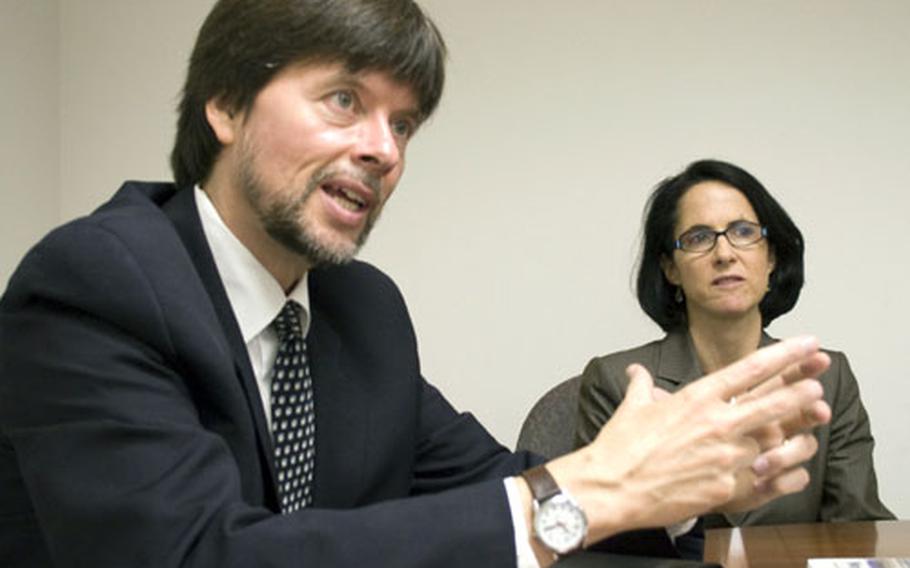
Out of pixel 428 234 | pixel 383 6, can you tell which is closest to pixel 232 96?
pixel 383 6

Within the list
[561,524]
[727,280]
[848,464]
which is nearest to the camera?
[561,524]

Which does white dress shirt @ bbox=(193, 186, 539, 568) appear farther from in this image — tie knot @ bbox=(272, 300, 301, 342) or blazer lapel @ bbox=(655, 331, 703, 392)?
blazer lapel @ bbox=(655, 331, 703, 392)

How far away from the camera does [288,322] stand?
1.27 meters

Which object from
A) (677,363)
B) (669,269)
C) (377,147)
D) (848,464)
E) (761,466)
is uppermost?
(377,147)

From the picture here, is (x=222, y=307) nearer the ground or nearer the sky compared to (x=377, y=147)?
nearer the ground

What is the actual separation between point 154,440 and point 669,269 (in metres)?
1.87

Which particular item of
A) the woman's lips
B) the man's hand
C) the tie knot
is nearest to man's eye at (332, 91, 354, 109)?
the tie knot

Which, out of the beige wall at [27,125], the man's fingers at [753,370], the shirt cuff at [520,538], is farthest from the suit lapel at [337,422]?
the beige wall at [27,125]

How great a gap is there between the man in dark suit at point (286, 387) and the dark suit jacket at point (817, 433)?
83 cm

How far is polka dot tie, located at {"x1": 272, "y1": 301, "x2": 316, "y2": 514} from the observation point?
117 centimetres

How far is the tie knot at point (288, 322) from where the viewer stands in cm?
126

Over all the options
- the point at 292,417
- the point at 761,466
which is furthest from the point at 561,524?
the point at 292,417

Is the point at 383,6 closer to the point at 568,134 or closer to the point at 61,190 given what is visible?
the point at 568,134

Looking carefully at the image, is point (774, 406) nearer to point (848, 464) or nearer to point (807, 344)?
point (807, 344)
